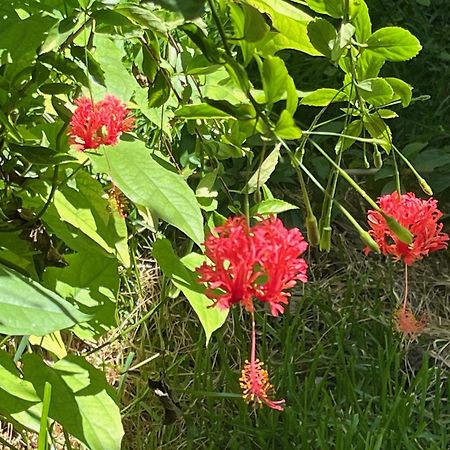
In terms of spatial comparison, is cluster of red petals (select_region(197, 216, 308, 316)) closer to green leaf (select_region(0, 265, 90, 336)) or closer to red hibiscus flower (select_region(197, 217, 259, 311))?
red hibiscus flower (select_region(197, 217, 259, 311))

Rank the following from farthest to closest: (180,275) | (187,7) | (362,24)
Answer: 1. (180,275)
2. (362,24)
3. (187,7)

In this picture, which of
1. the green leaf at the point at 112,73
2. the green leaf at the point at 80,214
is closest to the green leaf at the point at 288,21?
the green leaf at the point at 112,73

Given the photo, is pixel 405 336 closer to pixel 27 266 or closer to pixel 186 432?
pixel 186 432

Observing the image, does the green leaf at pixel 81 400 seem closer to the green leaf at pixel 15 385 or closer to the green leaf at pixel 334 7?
the green leaf at pixel 15 385

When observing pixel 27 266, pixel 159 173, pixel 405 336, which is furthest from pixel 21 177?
pixel 405 336

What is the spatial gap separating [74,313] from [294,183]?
3.50 feet

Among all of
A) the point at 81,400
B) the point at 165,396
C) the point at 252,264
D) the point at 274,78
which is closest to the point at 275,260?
the point at 252,264

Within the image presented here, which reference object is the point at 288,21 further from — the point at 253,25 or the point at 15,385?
the point at 15,385

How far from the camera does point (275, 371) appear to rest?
1.41 metres

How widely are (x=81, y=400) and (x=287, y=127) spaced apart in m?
0.39

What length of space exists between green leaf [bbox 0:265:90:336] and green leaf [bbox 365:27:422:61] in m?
0.32

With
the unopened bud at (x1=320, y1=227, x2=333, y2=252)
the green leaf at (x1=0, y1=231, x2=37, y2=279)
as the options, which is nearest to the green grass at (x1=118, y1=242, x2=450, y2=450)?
the green leaf at (x1=0, y1=231, x2=37, y2=279)

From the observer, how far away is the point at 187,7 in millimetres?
366

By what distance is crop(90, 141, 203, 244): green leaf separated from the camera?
0.76 m
